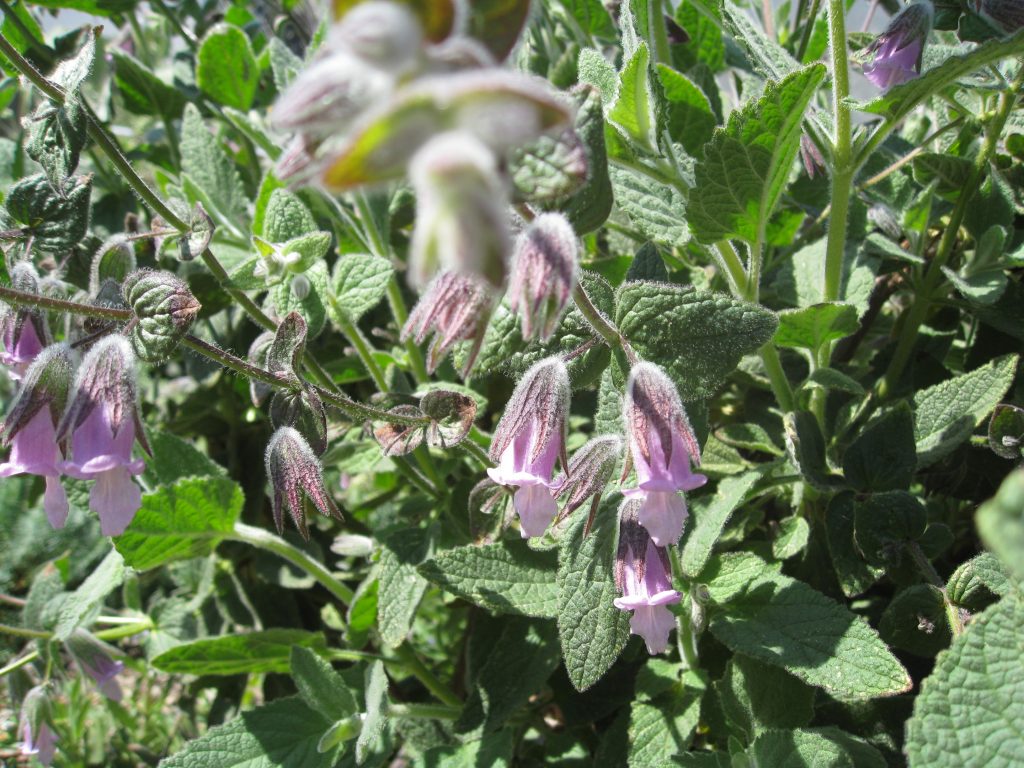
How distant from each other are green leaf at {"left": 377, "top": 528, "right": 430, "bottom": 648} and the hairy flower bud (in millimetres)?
764

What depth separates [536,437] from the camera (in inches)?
38.5

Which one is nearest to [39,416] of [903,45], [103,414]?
[103,414]

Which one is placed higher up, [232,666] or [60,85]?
[60,85]

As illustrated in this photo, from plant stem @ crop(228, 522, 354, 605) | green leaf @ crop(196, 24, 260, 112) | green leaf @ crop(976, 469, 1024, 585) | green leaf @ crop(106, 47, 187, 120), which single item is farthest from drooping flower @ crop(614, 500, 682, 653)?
green leaf @ crop(106, 47, 187, 120)

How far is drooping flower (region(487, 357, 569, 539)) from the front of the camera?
979 millimetres

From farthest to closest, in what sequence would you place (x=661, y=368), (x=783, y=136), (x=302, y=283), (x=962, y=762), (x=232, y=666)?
(x=232, y=666) < (x=302, y=283) < (x=783, y=136) < (x=661, y=368) < (x=962, y=762)

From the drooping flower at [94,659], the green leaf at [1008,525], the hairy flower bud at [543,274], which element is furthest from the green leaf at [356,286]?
the green leaf at [1008,525]

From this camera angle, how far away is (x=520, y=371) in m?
1.13

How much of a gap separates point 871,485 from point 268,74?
1.92 metres

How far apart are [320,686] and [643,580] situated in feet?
2.04

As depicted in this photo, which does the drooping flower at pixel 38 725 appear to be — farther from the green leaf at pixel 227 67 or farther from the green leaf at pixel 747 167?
the green leaf at pixel 747 167

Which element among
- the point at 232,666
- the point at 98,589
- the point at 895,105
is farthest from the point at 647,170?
the point at 98,589

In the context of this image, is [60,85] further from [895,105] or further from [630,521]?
[895,105]

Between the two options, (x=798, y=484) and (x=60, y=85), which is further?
(x=798, y=484)
